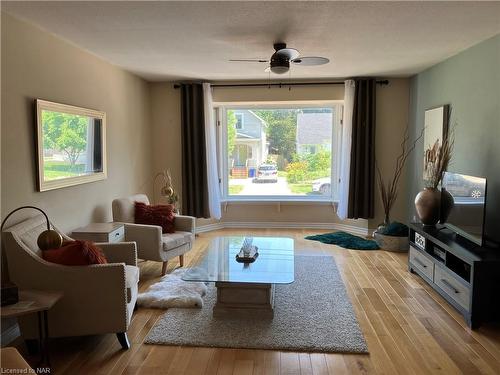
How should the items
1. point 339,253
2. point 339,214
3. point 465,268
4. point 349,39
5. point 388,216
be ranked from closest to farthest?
point 465,268 → point 349,39 → point 339,253 → point 388,216 → point 339,214

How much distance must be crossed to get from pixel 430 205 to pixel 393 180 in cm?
183

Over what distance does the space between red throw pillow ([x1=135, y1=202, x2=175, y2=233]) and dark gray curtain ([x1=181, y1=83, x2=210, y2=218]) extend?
1.51 metres

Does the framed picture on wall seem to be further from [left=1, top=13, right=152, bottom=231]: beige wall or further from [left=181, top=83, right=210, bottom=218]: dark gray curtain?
[left=1, top=13, right=152, bottom=231]: beige wall

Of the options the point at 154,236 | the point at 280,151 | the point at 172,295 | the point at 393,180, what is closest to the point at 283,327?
the point at 172,295

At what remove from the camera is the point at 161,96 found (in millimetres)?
6000

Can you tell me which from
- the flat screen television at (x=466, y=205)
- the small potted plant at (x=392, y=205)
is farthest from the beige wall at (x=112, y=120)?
Result: the flat screen television at (x=466, y=205)

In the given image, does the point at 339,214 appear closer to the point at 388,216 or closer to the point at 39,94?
the point at 388,216

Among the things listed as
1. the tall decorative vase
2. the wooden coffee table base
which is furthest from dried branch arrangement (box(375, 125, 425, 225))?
the wooden coffee table base

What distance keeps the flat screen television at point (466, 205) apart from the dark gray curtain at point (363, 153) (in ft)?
5.96

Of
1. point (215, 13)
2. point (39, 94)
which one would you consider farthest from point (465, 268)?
point (39, 94)

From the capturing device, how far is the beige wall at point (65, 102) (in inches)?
113

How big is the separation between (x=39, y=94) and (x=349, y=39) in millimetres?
2714

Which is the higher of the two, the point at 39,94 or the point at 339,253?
the point at 39,94

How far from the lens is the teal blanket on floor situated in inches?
204
